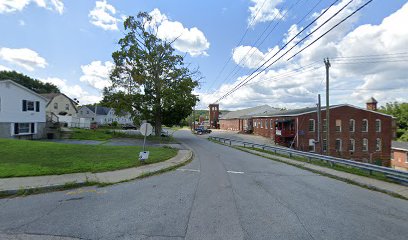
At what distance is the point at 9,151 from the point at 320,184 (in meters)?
14.8

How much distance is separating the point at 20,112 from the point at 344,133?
4405 cm

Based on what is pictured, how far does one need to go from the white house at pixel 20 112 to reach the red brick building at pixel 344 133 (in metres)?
32.6

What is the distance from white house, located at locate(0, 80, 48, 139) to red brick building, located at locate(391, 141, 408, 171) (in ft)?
168

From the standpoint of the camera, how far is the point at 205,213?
17.2 ft

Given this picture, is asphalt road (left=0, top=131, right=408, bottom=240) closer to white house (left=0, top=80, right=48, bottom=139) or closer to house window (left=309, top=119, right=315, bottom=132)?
white house (left=0, top=80, right=48, bottom=139)

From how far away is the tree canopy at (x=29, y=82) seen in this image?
69.2 meters

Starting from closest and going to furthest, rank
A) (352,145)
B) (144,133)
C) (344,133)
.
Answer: (144,133) < (344,133) < (352,145)

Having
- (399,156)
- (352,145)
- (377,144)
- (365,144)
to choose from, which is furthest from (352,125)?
(399,156)

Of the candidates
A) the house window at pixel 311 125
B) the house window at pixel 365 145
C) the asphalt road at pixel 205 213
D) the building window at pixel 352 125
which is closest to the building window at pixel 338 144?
the building window at pixel 352 125

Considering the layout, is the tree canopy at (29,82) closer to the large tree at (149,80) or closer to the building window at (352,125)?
the large tree at (149,80)

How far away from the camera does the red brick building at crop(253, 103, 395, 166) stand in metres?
36.0

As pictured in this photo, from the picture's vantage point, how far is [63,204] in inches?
229

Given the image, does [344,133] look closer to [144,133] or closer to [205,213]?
[144,133]

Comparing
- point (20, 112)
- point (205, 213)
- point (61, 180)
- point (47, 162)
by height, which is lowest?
point (205, 213)
